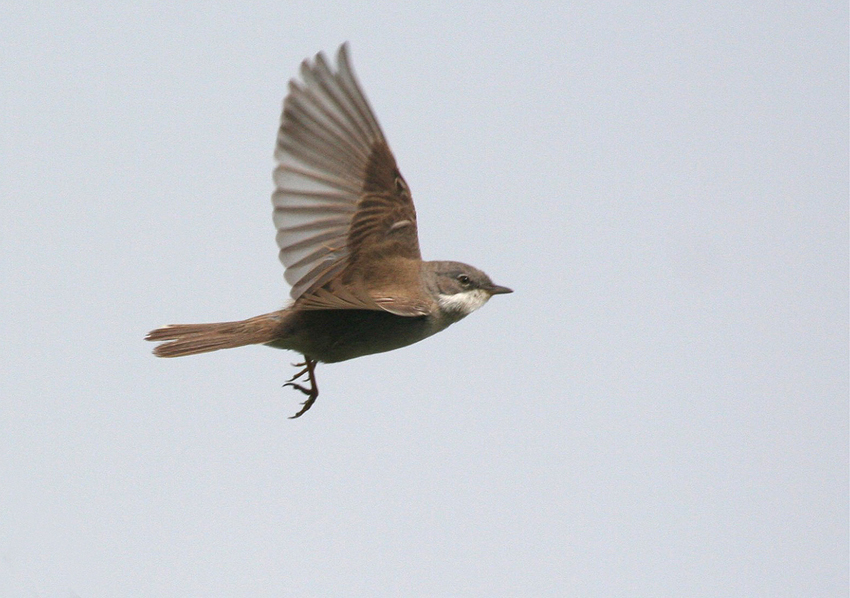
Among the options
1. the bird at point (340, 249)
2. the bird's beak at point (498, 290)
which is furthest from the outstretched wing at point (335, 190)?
the bird's beak at point (498, 290)

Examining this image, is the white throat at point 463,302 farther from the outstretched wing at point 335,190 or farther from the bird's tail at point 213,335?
the bird's tail at point 213,335

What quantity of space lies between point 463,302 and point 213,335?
163cm

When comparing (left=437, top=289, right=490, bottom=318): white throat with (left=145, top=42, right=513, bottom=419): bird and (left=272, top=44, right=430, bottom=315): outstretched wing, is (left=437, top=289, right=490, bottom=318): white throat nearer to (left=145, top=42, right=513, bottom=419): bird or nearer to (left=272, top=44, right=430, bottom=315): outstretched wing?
(left=145, top=42, right=513, bottom=419): bird

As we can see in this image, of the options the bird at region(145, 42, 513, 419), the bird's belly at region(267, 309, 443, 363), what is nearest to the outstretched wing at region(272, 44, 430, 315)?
the bird at region(145, 42, 513, 419)

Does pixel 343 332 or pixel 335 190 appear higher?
pixel 335 190

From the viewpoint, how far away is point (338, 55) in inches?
282

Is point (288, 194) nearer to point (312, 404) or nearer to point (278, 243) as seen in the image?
point (278, 243)

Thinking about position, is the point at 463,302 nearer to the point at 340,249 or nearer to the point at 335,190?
the point at 340,249

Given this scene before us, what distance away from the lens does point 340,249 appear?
24.4 ft

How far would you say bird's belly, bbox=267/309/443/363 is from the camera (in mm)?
6891

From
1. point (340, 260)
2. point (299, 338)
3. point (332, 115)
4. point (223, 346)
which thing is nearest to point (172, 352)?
point (223, 346)

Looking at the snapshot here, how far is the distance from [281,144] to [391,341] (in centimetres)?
154

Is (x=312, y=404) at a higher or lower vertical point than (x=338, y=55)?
lower

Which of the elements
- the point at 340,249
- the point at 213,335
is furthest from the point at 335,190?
the point at 213,335
